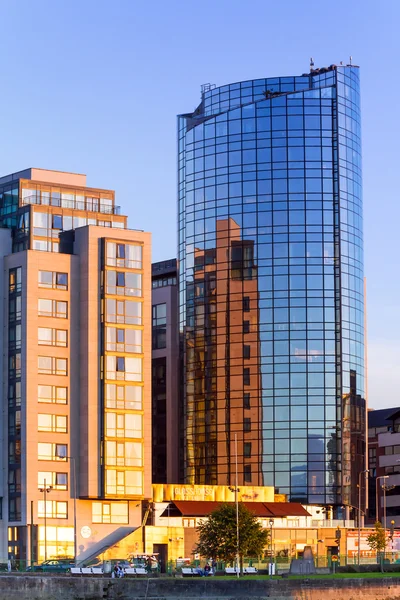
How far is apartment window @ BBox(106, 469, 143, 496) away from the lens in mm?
130875

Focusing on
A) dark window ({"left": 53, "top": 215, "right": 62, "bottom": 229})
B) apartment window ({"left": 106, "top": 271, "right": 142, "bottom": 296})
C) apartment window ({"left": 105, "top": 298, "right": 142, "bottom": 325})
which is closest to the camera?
apartment window ({"left": 105, "top": 298, "right": 142, "bottom": 325})

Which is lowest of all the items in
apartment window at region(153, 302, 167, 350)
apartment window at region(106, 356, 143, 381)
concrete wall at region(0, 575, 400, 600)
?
concrete wall at region(0, 575, 400, 600)

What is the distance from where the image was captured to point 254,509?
485ft

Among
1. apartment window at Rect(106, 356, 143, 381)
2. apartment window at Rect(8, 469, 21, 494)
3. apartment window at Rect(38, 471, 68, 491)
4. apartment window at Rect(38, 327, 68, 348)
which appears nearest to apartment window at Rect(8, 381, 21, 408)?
apartment window at Rect(38, 327, 68, 348)

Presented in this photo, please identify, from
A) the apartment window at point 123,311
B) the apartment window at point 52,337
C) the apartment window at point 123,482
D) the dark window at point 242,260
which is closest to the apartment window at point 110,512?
the apartment window at point 123,482

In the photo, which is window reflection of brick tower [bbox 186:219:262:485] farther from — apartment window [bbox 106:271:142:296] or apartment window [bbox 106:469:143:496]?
apartment window [bbox 106:271:142:296]

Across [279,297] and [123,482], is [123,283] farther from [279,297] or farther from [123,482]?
[279,297]

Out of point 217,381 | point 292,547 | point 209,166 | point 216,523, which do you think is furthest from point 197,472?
point 216,523

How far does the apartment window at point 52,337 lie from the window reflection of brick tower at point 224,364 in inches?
1403

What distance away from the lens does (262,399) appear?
162 m

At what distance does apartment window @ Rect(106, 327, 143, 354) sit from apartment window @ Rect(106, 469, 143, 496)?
11.7 m

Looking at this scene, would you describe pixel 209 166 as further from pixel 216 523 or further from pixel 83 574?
pixel 83 574

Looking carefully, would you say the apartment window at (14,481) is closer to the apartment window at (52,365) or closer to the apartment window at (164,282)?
the apartment window at (52,365)

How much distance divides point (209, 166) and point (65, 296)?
1661 inches
